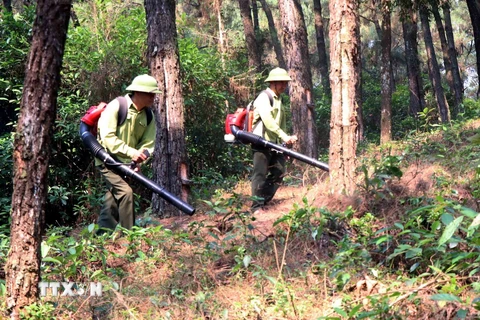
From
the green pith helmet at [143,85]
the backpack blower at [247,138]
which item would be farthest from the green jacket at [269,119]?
the green pith helmet at [143,85]

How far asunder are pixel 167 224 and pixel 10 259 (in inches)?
152

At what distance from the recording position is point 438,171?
7.65 meters

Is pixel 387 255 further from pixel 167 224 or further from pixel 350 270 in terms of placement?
pixel 167 224

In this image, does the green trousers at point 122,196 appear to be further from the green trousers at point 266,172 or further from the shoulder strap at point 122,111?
the green trousers at point 266,172

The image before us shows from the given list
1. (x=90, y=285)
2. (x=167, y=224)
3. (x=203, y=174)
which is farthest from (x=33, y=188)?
(x=203, y=174)

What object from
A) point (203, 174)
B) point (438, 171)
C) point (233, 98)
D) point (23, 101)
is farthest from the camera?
point (233, 98)

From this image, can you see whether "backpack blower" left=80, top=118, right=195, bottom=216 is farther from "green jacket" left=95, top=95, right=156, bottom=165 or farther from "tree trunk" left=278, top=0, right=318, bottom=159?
"tree trunk" left=278, top=0, right=318, bottom=159

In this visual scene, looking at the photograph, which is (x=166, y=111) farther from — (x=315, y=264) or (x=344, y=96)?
(x=315, y=264)

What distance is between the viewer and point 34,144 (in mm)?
4188

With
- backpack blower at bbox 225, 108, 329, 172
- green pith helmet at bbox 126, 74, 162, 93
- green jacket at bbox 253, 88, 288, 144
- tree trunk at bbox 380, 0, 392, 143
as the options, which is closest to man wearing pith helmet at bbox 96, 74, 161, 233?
green pith helmet at bbox 126, 74, 162, 93

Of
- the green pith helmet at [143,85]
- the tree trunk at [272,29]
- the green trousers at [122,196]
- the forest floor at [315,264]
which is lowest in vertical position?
the forest floor at [315,264]

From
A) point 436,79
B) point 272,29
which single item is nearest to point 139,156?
point 436,79

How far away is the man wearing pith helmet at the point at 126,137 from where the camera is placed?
6.82 meters

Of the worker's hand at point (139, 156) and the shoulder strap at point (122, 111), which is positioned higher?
the shoulder strap at point (122, 111)
